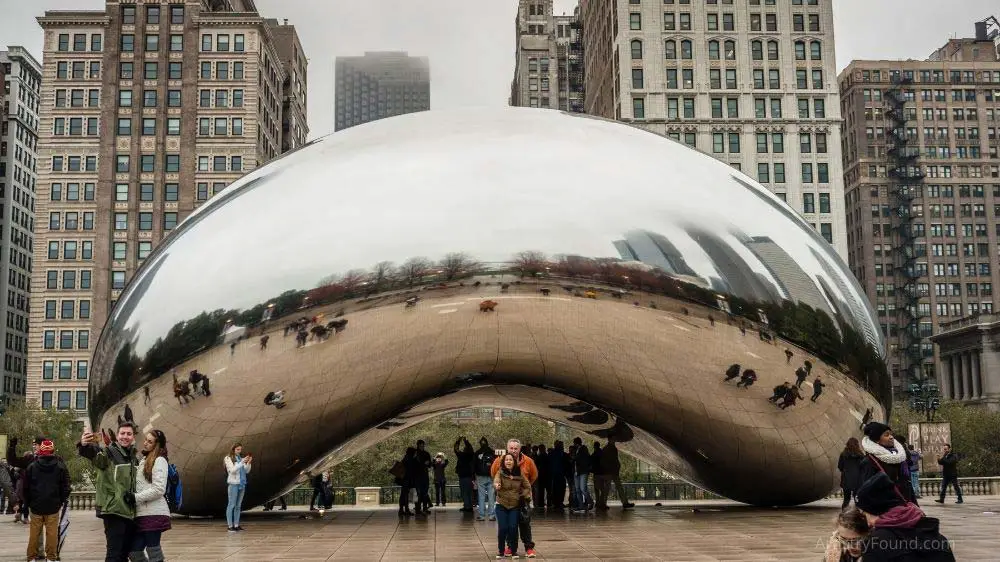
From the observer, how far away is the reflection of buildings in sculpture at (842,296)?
1410 cm

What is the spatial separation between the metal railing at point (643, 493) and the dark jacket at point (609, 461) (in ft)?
23.7

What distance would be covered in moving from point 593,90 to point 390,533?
93.3 meters

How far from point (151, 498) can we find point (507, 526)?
15.0 feet

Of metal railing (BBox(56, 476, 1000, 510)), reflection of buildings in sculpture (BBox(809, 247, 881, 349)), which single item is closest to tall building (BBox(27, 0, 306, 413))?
metal railing (BBox(56, 476, 1000, 510))

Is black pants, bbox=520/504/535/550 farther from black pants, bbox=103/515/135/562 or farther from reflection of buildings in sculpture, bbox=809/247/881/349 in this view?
reflection of buildings in sculpture, bbox=809/247/881/349

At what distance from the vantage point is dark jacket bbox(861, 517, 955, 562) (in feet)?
16.1

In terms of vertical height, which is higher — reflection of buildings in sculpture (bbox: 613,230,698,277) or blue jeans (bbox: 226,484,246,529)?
reflection of buildings in sculpture (bbox: 613,230,698,277)

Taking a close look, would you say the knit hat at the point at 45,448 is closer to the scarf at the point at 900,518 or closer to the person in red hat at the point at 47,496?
the person in red hat at the point at 47,496

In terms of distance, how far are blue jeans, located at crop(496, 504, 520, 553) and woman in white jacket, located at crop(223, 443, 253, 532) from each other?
15.0 ft

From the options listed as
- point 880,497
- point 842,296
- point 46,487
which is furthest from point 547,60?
point 880,497

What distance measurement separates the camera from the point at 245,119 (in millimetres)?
94125

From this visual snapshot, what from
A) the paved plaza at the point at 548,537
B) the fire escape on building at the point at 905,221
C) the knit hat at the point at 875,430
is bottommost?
the paved plaza at the point at 548,537

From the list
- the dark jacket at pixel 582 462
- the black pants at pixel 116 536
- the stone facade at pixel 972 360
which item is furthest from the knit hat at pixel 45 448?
the stone facade at pixel 972 360

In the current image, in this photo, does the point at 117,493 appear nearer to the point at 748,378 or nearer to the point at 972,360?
the point at 748,378
